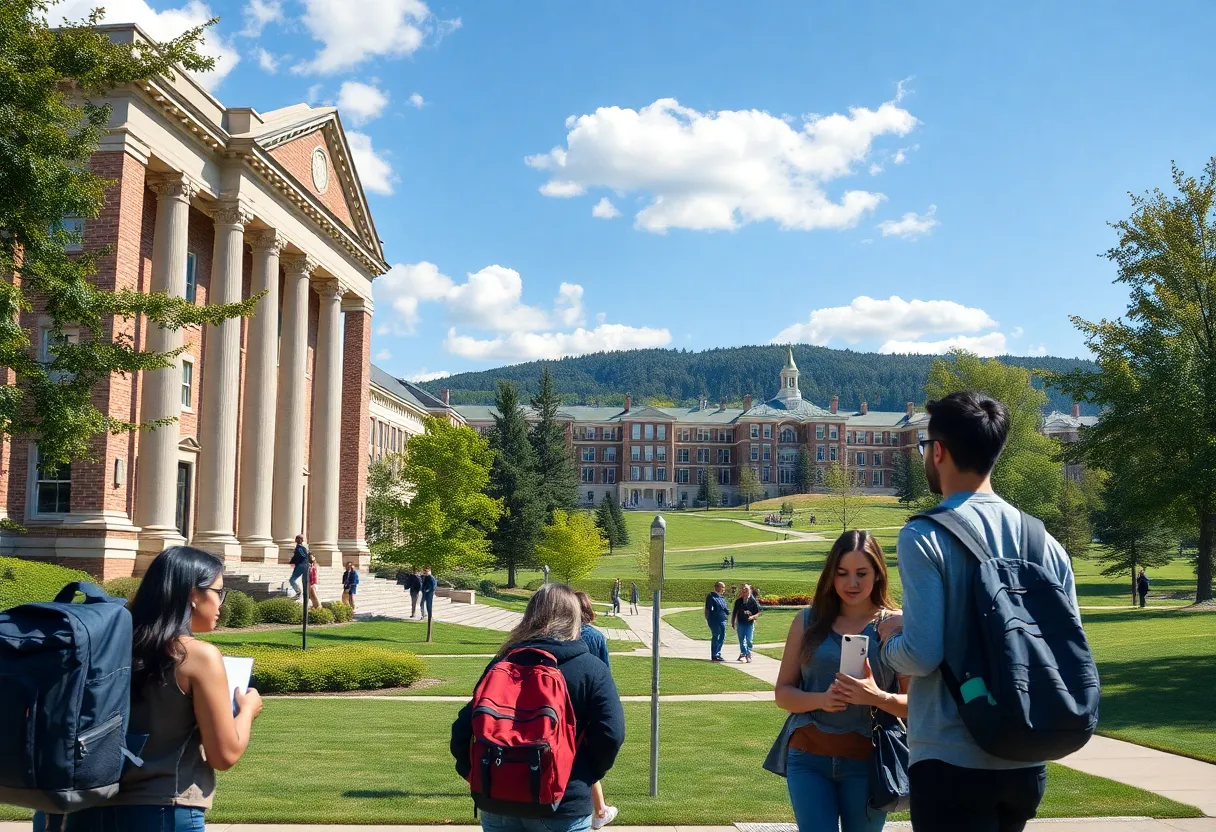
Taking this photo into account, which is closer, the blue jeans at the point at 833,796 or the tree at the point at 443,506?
the blue jeans at the point at 833,796

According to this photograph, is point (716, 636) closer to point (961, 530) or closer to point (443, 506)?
point (443, 506)

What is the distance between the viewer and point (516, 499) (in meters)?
60.9

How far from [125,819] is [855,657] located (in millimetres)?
2763

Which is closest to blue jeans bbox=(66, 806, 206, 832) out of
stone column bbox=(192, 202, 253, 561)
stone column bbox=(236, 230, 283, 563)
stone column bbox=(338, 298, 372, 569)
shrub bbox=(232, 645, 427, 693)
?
shrub bbox=(232, 645, 427, 693)

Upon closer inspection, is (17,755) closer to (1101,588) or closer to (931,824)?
(931,824)

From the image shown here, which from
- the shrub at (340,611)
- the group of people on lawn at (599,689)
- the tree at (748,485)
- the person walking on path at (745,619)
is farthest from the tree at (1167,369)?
the tree at (748,485)

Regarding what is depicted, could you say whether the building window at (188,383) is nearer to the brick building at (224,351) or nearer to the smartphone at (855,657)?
the brick building at (224,351)

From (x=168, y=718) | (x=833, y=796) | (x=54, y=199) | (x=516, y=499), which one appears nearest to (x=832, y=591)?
(x=833, y=796)

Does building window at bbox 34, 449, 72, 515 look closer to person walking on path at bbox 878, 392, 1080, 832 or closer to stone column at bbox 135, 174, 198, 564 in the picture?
stone column at bbox 135, 174, 198, 564

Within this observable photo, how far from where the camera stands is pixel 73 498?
26.6m

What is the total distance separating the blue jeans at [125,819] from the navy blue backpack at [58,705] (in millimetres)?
329

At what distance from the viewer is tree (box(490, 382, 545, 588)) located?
2397 inches

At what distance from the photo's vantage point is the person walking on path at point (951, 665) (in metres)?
3.34

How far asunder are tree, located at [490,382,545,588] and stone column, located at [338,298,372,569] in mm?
15618
